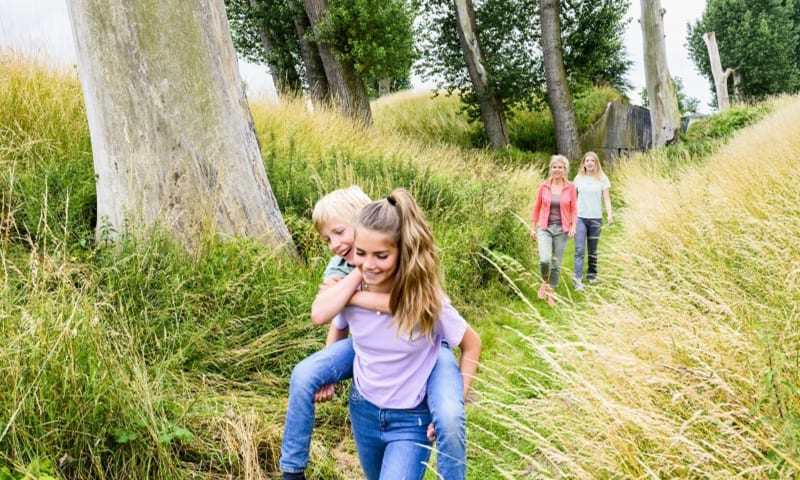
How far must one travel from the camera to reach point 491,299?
6.07 meters

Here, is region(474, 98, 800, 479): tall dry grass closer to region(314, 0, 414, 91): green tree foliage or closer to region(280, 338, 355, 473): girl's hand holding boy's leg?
region(280, 338, 355, 473): girl's hand holding boy's leg

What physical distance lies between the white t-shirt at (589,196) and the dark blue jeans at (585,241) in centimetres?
8

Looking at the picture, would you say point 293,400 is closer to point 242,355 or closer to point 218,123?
point 242,355

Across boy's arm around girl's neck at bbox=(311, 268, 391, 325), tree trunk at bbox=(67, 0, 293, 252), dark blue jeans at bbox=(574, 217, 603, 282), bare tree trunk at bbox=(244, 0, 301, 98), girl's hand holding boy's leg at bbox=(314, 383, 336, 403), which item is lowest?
dark blue jeans at bbox=(574, 217, 603, 282)

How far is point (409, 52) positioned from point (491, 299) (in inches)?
313

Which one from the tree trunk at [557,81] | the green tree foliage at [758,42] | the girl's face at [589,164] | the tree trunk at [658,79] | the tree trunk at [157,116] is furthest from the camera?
the green tree foliage at [758,42]

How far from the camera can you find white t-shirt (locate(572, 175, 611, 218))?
7.07m

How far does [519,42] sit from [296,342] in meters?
13.3

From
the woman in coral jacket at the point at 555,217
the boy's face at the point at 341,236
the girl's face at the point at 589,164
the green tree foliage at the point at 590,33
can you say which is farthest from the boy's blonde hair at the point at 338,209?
the green tree foliage at the point at 590,33

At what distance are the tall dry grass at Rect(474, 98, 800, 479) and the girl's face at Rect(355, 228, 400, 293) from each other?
83 centimetres

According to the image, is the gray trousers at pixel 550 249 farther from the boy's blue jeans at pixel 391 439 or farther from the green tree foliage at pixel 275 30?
the green tree foliage at pixel 275 30

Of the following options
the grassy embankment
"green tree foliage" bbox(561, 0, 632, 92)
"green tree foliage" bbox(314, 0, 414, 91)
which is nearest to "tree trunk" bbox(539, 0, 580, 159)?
"green tree foliage" bbox(561, 0, 632, 92)

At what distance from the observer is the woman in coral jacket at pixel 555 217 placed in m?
6.48

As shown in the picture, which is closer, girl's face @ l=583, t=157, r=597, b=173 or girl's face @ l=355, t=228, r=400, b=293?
girl's face @ l=355, t=228, r=400, b=293
